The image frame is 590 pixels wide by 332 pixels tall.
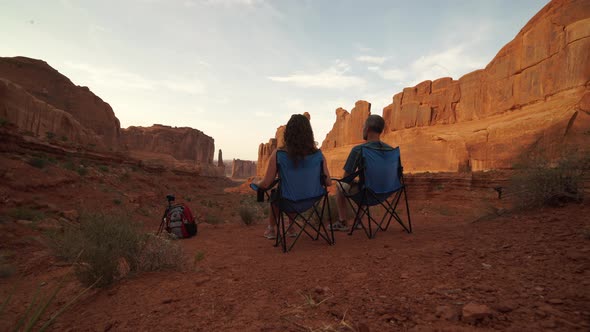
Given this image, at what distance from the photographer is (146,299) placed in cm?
184

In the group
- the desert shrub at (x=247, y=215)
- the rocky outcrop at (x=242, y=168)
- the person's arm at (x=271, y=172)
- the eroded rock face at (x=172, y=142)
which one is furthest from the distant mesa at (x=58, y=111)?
the rocky outcrop at (x=242, y=168)

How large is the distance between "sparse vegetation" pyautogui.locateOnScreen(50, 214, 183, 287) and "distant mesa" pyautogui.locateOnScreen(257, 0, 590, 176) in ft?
37.5

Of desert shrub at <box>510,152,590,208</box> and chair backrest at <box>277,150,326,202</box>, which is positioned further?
chair backrest at <box>277,150,326,202</box>

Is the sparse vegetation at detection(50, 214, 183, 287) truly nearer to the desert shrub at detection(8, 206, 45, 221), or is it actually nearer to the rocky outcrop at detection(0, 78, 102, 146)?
the desert shrub at detection(8, 206, 45, 221)

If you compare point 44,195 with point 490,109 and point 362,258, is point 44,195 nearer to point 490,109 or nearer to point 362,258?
point 362,258

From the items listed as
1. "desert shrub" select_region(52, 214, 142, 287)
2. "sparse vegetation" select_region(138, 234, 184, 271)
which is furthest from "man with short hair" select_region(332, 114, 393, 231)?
"desert shrub" select_region(52, 214, 142, 287)

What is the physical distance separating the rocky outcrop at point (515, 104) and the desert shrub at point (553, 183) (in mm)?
10925

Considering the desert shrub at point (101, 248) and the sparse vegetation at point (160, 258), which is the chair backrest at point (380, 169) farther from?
the desert shrub at point (101, 248)

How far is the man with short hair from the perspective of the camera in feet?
12.2

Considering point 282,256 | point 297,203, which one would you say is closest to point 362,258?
point 282,256

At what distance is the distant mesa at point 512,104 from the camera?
57.7ft

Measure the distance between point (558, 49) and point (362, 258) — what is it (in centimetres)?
2778

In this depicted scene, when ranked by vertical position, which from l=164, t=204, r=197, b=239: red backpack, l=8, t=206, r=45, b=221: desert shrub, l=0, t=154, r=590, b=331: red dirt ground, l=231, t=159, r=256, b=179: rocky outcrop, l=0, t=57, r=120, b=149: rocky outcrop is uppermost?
l=0, t=57, r=120, b=149: rocky outcrop

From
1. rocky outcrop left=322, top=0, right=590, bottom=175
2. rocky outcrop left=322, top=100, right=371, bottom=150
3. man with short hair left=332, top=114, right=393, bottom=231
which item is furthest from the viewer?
rocky outcrop left=322, top=100, right=371, bottom=150
